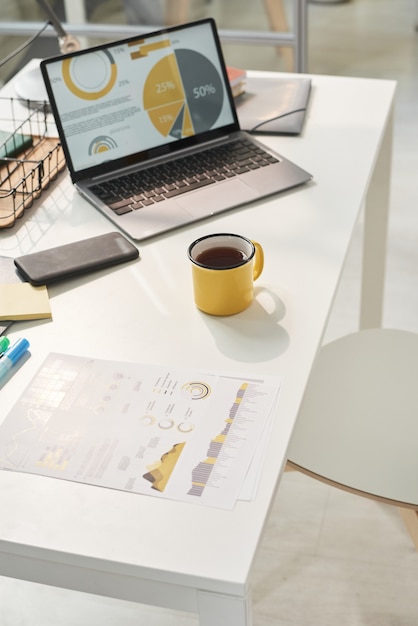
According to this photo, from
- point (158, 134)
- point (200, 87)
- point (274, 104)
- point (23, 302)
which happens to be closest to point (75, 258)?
point (23, 302)

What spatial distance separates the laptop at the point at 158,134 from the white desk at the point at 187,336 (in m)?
0.04

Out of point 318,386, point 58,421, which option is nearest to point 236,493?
point 58,421

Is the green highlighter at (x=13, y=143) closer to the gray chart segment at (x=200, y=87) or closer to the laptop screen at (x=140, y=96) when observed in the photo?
the laptop screen at (x=140, y=96)

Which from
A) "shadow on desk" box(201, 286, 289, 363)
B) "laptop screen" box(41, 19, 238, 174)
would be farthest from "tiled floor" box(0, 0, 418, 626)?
"laptop screen" box(41, 19, 238, 174)

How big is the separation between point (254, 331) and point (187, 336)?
9 cm

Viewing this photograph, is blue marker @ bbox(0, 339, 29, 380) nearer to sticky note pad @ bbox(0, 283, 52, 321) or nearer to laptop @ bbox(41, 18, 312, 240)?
sticky note pad @ bbox(0, 283, 52, 321)

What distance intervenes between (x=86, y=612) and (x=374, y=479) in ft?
2.20

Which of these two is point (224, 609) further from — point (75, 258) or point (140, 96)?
point (140, 96)

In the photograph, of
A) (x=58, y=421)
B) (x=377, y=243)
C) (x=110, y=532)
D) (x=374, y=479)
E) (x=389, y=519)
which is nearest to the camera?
(x=110, y=532)

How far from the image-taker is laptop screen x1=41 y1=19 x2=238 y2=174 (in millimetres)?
1418

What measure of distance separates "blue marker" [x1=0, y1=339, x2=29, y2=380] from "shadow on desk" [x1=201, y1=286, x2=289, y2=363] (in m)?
0.25

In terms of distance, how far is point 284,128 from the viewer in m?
1.61

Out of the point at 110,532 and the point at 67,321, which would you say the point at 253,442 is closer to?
the point at 110,532

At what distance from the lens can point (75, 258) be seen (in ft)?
4.18
